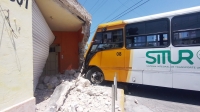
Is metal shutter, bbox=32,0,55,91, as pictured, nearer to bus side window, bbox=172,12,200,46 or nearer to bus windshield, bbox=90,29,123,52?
bus windshield, bbox=90,29,123,52

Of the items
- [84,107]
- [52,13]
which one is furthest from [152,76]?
[52,13]

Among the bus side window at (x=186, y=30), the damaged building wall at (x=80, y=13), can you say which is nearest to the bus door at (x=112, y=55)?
the damaged building wall at (x=80, y=13)

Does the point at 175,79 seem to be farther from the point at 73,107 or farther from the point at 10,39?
the point at 10,39

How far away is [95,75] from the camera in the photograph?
7133 millimetres

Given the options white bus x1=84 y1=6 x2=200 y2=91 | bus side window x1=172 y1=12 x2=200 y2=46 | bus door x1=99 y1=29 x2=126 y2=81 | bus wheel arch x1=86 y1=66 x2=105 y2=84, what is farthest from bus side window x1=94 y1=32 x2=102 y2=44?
bus side window x1=172 y1=12 x2=200 y2=46

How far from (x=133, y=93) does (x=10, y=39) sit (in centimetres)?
487

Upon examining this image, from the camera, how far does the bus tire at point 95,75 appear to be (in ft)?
23.0

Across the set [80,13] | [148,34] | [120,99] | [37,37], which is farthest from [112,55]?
[37,37]

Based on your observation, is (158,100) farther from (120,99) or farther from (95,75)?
(95,75)

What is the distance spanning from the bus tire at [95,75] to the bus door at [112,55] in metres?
0.36

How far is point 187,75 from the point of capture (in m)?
4.85

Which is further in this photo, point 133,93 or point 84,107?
point 133,93

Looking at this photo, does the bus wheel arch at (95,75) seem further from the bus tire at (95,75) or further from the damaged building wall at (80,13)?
the damaged building wall at (80,13)

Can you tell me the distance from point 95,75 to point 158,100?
2940 millimetres
